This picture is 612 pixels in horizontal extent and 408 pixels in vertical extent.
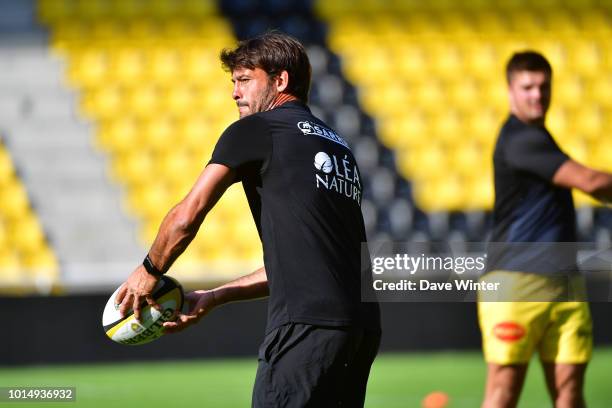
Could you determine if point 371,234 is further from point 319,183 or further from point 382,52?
point 319,183

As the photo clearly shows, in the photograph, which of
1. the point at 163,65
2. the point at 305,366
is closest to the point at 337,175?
the point at 305,366

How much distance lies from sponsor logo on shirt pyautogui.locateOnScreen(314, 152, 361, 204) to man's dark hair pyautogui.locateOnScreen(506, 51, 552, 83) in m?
1.68

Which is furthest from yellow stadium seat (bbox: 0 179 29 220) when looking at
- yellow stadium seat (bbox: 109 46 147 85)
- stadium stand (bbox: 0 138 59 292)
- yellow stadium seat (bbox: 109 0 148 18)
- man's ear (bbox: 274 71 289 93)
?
man's ear (bbox: 274 71 289 93)

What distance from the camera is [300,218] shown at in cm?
338

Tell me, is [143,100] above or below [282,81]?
above

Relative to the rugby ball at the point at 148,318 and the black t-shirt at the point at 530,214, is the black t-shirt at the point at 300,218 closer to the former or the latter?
the rugby ball at the point at 148,318

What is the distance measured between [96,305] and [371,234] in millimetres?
2924

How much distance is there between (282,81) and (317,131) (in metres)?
0.23

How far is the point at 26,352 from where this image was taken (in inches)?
402

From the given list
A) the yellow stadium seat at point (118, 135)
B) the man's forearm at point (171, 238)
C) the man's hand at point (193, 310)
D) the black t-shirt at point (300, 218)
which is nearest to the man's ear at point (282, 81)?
the black t-shirt at point (300, 218)

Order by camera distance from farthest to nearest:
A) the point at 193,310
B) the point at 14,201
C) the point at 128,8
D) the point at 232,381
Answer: the point at 128,8, the point at 14,201, the point at 232,381, the point at 193,310

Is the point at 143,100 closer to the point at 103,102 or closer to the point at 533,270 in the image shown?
the point at 103,102

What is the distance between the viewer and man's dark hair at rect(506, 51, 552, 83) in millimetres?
4938

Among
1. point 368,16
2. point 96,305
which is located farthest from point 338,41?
point 96,305
